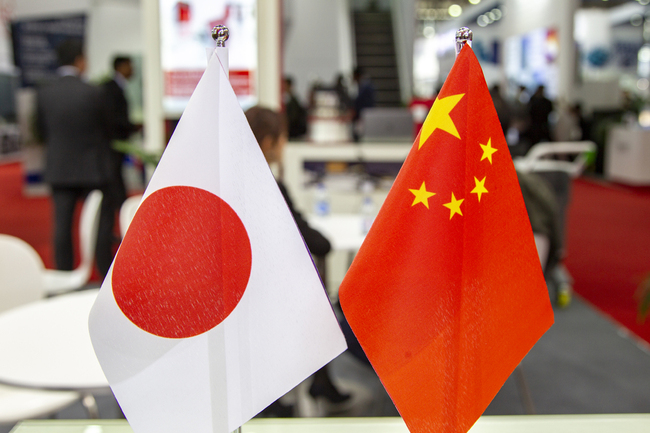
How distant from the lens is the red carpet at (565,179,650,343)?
4.06 meters

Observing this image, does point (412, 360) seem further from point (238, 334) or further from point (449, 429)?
point (238, 334)

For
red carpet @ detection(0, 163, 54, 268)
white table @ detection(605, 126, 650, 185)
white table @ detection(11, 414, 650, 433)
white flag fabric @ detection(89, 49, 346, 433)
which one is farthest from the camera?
white table @ detection(605, 126, 650, 185)

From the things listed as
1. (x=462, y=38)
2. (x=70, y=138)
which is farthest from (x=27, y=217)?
(x=462, y=38)

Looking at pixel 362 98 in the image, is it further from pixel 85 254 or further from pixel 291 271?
pixel 291 271

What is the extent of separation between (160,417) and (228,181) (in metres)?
0.29

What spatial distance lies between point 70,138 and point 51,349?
2625 millimetres

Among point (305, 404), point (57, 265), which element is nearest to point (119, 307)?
point (305, 404)

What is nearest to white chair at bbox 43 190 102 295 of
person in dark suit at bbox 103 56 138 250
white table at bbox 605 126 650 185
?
person in dark suit at bbox 103 56 138 250

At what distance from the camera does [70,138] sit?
3715mm

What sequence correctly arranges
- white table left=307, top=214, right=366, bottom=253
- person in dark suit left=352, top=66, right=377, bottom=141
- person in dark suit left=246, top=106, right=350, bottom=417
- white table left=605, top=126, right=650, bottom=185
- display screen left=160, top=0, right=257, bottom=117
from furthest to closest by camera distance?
white table left=605, top=126, right=650, bottom=185
person in dark suit left=352, top=66, right=377, bottom=141
display screen left=160, top=0, right=257, bottom=117
white table left=307, top=214, right=366, bottom=253
person in dark suit left=246, top=106, right=350, bottom=417

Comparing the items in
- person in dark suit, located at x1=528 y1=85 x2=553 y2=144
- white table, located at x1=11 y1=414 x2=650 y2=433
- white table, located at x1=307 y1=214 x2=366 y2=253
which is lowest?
white table, located at x1=11 y1=414 x2=650 y2=433

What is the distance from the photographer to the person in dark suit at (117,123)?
4.03 metres

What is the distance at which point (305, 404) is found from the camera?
2422mm

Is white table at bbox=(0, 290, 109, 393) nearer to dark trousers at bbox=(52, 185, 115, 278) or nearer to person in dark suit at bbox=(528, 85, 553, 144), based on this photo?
dark trousers at bbox=(52, 185, 115, 278)
